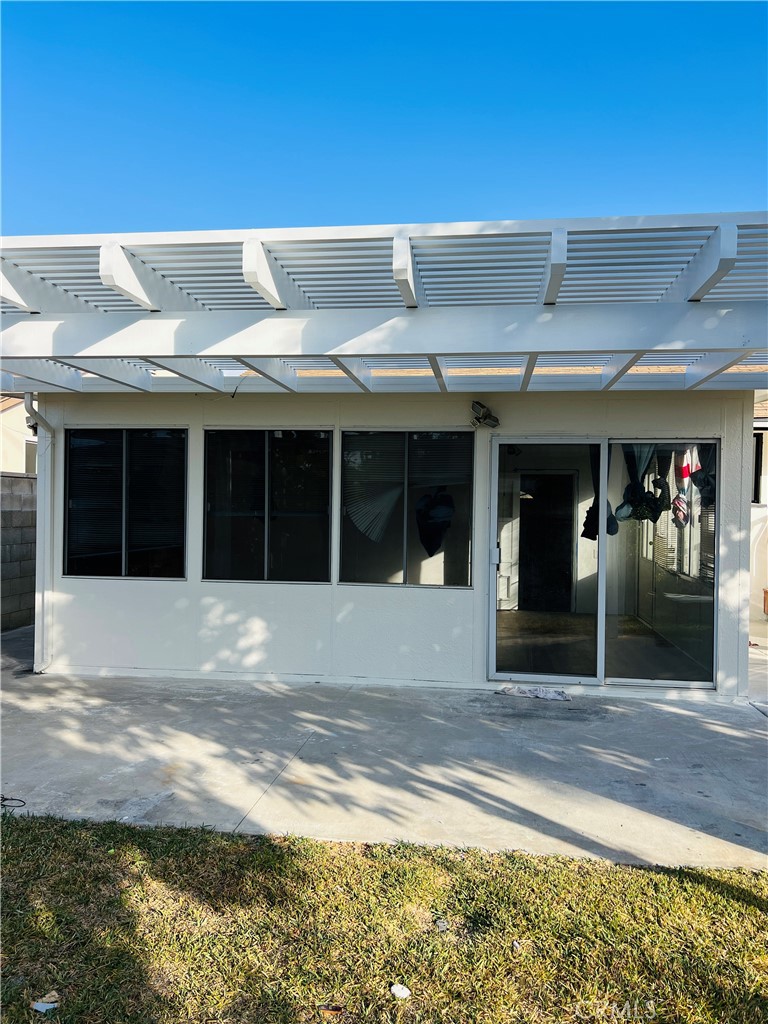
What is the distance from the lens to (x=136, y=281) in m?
4.04

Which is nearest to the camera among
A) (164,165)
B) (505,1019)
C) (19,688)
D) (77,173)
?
(505,1019)

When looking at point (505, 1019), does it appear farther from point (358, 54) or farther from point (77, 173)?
point (77, 173)

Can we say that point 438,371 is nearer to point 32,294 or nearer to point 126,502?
point 32,294

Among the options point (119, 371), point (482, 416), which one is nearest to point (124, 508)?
point (119, 371)

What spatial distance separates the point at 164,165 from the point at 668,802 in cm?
1073

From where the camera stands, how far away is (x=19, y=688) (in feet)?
20.9

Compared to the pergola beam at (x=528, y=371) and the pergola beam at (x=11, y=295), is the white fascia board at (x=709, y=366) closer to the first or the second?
the pergola beam at (x=528, y=371)

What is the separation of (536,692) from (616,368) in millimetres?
2910

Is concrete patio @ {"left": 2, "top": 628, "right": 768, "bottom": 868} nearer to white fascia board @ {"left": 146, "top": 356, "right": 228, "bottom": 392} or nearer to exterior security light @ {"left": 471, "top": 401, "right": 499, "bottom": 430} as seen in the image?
exterior security light @ {"left": 471, "top": 401, "right": 499, "bottom": 430}

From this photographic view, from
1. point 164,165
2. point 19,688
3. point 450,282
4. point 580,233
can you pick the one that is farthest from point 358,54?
point 19,688

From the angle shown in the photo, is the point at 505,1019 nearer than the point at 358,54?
Yes

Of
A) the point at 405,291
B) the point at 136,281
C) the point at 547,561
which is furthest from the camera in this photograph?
the point at 547,561

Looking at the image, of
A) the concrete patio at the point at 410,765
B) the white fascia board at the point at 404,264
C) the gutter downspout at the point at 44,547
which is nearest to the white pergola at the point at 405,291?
the white fascia board at the point at 404,264

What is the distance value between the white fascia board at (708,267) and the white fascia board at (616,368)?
0.46m
